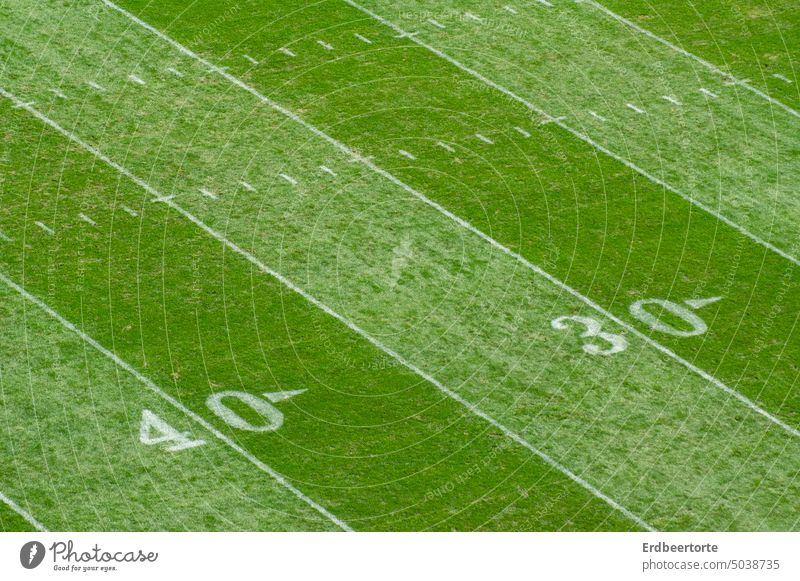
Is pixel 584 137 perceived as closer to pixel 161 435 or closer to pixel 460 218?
pixel 460 218

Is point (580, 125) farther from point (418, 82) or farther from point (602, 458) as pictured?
point (602, 458)

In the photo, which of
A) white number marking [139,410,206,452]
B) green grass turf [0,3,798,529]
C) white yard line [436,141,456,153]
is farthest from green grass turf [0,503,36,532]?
white yard line [436,141,456,153]

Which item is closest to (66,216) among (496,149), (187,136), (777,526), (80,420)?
(187,136)

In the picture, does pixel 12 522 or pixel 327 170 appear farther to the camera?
pixel 327 170

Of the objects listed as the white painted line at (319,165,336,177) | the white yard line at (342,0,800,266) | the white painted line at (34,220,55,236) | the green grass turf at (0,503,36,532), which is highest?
the white yard line at (342,0,800,266)

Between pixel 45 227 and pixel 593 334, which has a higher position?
pixel 593 334

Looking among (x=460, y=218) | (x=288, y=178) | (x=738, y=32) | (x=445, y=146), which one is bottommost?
(x=288, y=178)
